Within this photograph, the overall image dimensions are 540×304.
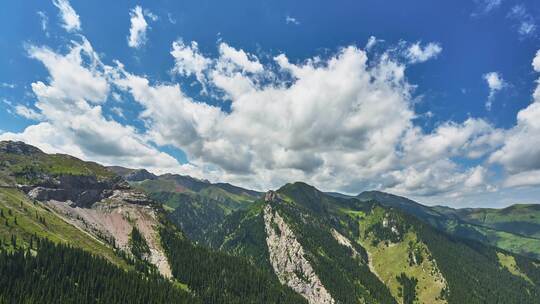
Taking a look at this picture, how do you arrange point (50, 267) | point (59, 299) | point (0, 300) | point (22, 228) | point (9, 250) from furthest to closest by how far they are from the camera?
1. point (22, 228)
2. point (9, 250)
3. point (50, 267)
4. point (59, 299)
5. point (0, 300)

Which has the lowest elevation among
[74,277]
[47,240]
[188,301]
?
[188,301]

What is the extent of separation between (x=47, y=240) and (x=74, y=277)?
38106 millimetres

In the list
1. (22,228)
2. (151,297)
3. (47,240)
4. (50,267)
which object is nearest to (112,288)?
(151,297)

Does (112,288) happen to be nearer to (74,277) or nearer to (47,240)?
(74,277)

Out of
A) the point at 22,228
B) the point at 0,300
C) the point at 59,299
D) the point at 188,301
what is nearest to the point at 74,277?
the point at 59,299

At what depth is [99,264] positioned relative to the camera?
173000mm

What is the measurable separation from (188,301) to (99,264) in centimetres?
4983

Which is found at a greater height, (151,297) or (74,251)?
(74,251)

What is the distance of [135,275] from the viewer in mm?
178500

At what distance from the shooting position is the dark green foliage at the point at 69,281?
138 meters

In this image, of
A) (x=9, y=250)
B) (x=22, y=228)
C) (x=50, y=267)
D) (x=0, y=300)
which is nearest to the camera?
(x=0, y=300)

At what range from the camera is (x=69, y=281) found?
154 metres

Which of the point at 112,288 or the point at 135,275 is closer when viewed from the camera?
the point at 112,288

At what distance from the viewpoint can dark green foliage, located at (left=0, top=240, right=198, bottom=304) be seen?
138m
